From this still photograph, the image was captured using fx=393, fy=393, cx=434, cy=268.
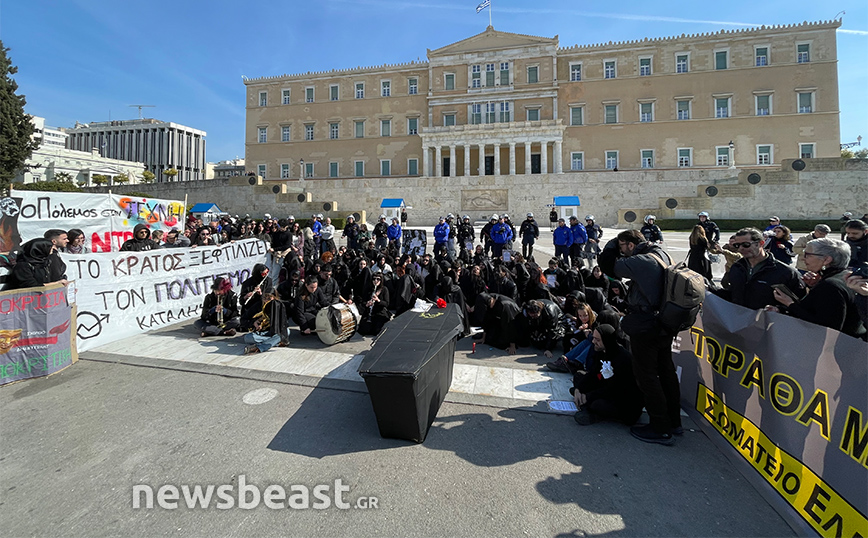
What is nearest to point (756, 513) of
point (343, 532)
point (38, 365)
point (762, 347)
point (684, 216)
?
point (762, 347)

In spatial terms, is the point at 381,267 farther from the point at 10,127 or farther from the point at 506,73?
the point at 506,73

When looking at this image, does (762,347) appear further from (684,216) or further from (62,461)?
(684,216)

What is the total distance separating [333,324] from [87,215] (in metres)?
7.08

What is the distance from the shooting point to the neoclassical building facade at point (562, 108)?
122 ft

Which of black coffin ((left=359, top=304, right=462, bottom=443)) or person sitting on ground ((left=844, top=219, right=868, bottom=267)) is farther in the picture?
person sitting on ground ((left=844, top=219, right=868, bottom=267))

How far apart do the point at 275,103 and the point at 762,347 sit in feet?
180

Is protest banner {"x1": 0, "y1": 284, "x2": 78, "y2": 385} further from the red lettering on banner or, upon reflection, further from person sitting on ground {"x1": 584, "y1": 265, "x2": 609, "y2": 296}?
person sitting on ground {"x1": 584, "y1": 265, "x2": 609, "y2": 296}

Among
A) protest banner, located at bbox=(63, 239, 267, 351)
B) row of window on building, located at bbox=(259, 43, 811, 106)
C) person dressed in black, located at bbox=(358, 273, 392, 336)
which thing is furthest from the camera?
row of window on building, located at bbox=(259, 43, 811, 106)

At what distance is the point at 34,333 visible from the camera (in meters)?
5.22

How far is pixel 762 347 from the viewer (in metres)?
3.34

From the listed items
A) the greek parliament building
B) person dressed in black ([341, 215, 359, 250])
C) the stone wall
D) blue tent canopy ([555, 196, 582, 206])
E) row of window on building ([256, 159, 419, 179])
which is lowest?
person dressed in black ([341, 215, 359, 250])

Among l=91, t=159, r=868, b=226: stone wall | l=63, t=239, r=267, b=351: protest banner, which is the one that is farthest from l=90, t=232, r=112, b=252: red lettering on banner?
l=91, t=159, r=868, b=226: stone wall

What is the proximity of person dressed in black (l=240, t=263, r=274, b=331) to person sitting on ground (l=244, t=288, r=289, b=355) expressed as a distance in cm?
19

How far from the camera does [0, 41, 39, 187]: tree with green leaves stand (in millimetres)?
23438
